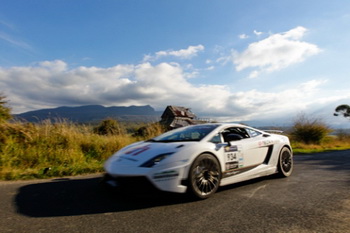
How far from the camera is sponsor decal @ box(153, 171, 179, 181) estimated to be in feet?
10.6

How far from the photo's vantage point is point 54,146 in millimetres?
6996

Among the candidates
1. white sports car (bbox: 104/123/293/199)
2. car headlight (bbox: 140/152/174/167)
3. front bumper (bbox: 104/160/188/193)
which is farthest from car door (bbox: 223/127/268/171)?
car headlight (bbox: 140/152/174/167)

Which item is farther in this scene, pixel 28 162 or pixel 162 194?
pixel 28 162

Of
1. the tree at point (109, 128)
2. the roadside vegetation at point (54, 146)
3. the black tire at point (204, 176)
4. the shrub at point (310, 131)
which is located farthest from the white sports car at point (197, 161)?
the shrub at point (310, 131)

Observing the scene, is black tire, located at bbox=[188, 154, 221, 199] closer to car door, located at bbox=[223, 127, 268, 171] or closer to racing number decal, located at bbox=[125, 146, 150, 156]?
car door, located at bbox=[223, 127, 268, 171]

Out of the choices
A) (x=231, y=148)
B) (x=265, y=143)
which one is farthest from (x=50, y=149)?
(x=265, y=143)

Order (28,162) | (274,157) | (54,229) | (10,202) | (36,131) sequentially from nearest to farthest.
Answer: (54,229)
(10,202)
(274,157)
(28,162)
(36,131)

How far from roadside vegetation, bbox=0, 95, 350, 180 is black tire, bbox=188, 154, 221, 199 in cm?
346

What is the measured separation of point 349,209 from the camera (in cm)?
313

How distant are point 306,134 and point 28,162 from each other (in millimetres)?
17634

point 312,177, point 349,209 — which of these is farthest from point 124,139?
point 349,209

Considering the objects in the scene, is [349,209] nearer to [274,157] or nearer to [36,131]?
[274,157]

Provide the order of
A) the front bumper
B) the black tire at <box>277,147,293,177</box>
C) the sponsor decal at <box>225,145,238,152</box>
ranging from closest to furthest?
1. the front bumper
2. the sponsor decal at <box>225,145,238,152</box>
3. the black tire at <box>277,147,293,177</box>

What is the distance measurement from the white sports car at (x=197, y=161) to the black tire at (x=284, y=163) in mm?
190
